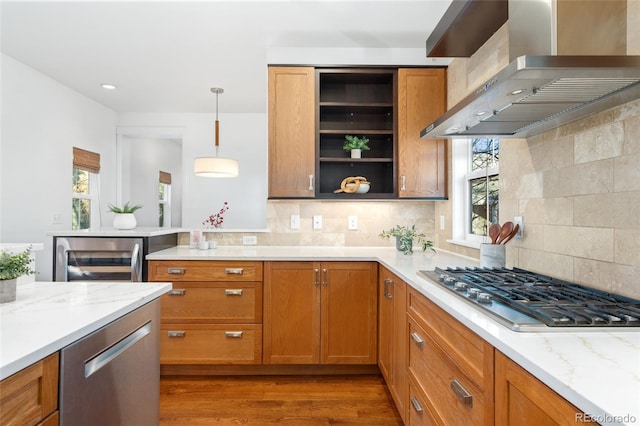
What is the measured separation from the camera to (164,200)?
6.97 meters

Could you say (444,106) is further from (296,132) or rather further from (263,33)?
(263,33)

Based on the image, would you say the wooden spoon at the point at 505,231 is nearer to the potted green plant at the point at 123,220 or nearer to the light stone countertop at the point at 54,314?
the light stone countertop at the point at 54,314

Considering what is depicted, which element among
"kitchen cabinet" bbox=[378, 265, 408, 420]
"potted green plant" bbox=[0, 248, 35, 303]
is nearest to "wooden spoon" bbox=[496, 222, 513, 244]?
"kitchen cabinet" bbox=[378, 265, 408, 420]

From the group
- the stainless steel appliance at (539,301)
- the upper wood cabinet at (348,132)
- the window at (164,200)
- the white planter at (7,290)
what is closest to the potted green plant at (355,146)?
the upper wood cabinet at (348,132)

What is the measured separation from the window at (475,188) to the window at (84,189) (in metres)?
4.20

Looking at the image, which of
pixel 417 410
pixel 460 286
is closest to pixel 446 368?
pixel 460 286

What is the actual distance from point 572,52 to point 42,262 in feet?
15.6

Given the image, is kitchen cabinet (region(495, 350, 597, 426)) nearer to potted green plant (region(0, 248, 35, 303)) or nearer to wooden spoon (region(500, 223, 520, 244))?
wooden spoon (region(500, 223, 520, 244))

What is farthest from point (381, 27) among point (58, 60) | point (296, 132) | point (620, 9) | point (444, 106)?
point (58, 60)

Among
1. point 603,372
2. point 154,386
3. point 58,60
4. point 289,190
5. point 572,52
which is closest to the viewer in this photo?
point 603,372

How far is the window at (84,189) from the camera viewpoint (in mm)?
4160

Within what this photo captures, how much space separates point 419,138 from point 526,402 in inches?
90.8

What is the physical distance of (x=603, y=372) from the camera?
69 cm

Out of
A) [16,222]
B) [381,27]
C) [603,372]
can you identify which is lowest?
[603,372]
